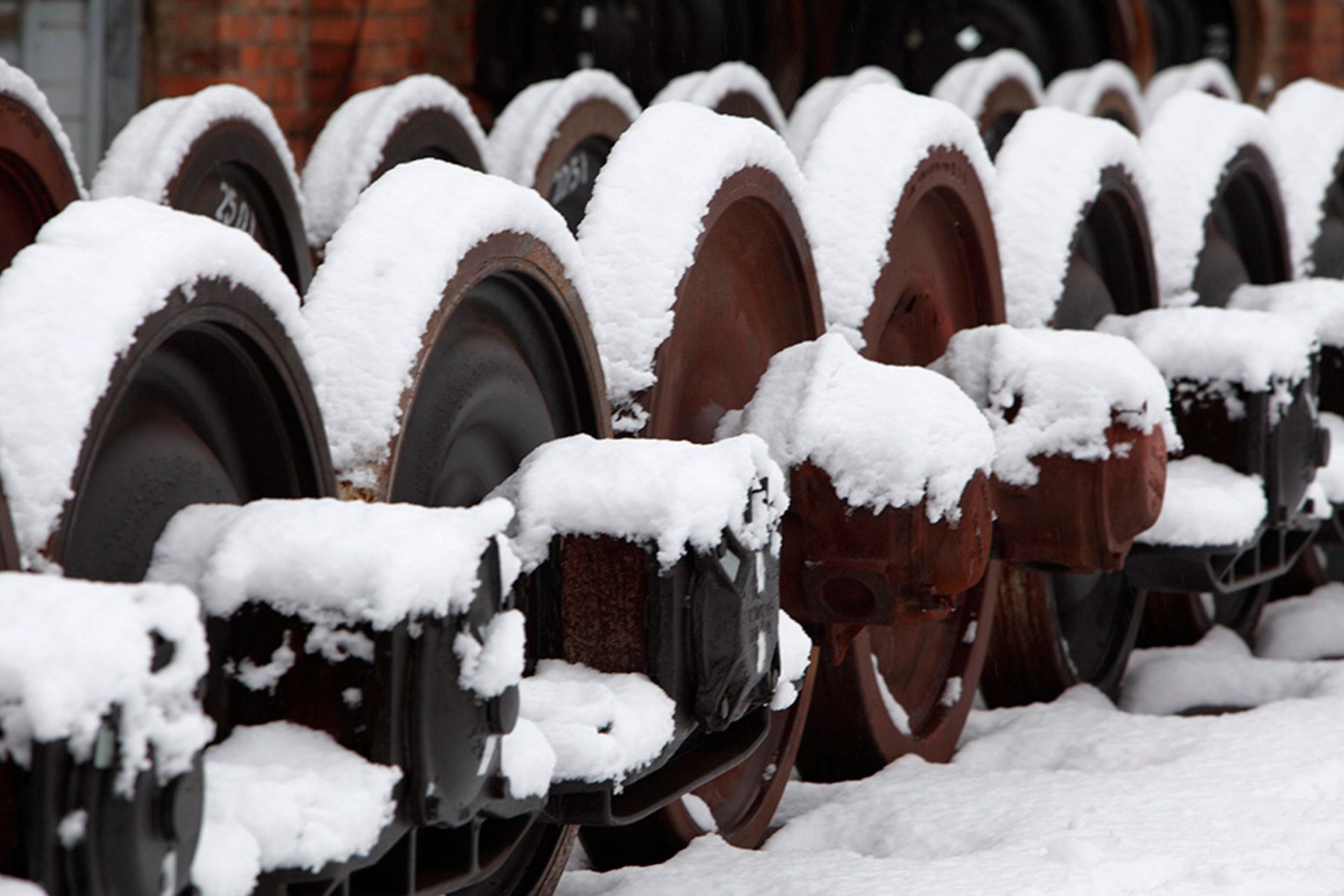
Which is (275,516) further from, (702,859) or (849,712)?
(849,712)

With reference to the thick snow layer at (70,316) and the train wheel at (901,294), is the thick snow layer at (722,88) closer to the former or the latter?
the train wheel at (901,294)

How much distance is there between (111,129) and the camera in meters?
4.68

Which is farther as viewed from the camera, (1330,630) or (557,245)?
(1330,630)

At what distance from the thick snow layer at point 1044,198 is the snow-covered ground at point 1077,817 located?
22.6 inches

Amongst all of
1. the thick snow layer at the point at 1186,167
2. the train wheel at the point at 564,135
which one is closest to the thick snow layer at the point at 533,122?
the train wheel at the point at 564,135

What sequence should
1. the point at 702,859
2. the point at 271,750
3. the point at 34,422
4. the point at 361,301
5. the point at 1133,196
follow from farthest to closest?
the point at 1133,196 → the point at 702,859 → the point at 361,301 → the point at 271,750 → the point at 34,422

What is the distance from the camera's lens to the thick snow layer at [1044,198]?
2584 mm

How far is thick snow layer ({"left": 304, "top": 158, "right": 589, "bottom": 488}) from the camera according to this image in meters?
1.43

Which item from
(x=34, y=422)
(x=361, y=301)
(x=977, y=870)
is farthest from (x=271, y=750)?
(x=977, y=870)

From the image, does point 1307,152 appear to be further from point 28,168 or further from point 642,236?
point 28,168

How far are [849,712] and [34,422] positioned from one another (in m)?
1.31

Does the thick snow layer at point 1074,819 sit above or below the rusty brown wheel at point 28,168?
below

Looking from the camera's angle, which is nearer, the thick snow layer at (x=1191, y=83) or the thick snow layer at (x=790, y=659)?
the thick snow layer at (x=790, y=659)

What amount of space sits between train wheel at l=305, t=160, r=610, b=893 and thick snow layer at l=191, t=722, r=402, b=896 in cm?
16
